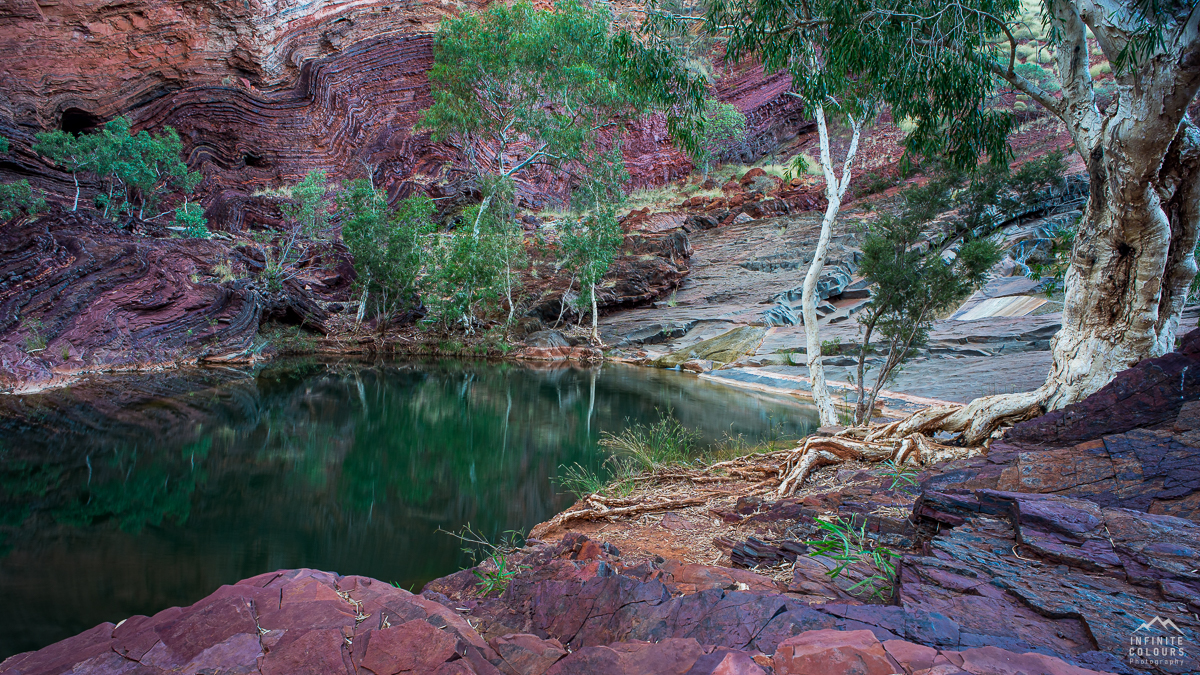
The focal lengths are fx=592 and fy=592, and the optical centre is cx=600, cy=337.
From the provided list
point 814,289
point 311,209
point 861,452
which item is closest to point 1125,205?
point 861,452

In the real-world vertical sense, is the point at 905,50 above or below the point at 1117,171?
above

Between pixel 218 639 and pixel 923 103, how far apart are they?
676 cm

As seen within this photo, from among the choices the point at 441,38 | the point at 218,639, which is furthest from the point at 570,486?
the point at 441,38

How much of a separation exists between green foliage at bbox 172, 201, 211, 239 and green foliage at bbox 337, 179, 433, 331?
17.4 ft

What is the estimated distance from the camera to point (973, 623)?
1838 mm

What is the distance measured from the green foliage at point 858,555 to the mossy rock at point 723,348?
49.0 ft

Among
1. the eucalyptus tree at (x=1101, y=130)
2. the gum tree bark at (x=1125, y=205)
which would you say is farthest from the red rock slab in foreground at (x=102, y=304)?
the gum tree bark at (x=1125, y=205)

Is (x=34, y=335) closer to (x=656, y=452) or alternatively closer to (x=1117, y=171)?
(x=656, y=452)

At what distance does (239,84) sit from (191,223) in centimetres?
1260

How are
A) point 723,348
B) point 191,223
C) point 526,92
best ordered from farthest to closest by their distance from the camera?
point 526,92 → point 191,223 → point 723,348

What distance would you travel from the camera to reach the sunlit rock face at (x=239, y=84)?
85.3 feet

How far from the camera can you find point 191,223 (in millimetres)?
22078

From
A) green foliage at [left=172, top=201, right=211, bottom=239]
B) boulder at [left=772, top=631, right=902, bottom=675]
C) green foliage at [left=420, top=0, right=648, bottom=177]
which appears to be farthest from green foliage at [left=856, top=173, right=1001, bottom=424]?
green foliage at [left=172, top=201, right=211, bottom=239]

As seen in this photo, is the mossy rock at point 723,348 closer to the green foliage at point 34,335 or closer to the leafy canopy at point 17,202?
the green foliage at point 34,335
